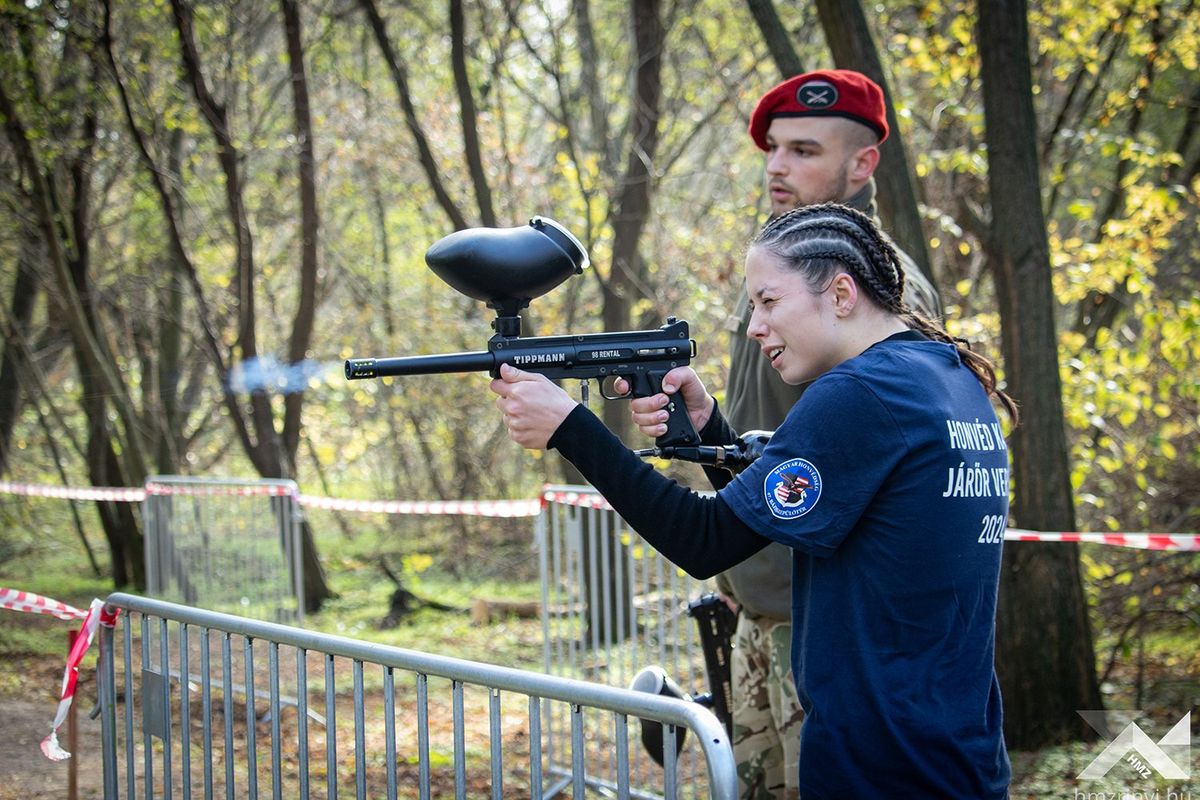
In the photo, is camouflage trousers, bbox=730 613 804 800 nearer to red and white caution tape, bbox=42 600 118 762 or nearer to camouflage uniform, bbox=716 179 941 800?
camouflage uniform, bbox=716 179 941 800

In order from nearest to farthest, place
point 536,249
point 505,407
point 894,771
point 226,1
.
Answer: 1. point 894,771
2. point 505,407
3. point 536,249
4. point 226,1

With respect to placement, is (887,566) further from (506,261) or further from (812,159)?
(812,159)

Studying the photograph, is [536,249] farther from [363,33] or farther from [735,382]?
[363,33]

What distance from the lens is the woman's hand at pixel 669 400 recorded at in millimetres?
2543

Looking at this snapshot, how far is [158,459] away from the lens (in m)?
12.4

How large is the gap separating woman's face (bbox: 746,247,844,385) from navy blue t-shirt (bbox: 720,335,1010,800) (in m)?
0.13

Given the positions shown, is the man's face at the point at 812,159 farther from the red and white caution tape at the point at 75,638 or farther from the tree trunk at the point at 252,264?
the tree trunk at the point at 252,264

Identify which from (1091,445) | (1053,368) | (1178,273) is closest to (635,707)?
(1053,368)

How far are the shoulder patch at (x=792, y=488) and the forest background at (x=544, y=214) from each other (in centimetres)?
390

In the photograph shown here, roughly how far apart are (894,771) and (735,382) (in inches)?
65.6

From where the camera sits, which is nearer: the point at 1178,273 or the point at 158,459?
the point at 1178,273

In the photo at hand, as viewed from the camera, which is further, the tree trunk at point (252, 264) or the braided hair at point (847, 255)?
the tree trunk at point (252, 264)

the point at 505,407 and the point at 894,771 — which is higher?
the point at 505,407

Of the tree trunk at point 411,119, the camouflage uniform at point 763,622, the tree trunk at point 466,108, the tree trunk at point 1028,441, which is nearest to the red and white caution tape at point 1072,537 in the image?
the tree trunk at point 1028,441
